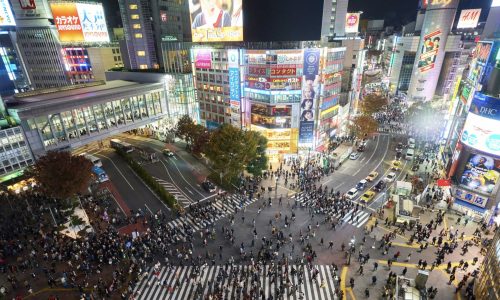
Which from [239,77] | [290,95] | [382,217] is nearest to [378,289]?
[382,217]

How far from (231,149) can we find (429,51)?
258 ft

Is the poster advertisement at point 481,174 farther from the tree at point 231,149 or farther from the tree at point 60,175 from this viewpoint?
the tree at point 60,175

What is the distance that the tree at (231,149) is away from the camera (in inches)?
1578

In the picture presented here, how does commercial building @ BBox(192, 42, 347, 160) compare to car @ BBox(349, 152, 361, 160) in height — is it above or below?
above

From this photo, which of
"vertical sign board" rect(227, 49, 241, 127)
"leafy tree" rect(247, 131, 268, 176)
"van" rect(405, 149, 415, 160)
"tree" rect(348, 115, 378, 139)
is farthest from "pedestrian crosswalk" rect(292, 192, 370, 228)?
"tree" rect(348, 115, 378, 139)

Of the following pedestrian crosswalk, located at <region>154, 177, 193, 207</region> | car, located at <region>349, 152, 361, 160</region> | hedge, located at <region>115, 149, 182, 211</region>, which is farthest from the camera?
car, located at <region>349, 152, 361, 160</region>

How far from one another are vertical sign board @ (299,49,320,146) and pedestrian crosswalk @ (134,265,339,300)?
29.0 metres

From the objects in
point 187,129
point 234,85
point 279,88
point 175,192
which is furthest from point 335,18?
point 175,192

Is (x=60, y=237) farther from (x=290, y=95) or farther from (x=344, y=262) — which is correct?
(x=290, y=95)

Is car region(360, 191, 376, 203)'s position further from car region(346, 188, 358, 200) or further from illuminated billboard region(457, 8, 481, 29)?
illuminated billboard region(457, 8, 481, 29)

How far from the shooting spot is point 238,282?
25.5 m

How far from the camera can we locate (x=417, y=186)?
136 feet

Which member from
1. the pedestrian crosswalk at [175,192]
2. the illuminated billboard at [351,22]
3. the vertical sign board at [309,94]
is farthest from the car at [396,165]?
the illuminated billboard at [351,22]

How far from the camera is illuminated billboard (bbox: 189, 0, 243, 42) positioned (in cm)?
5025
